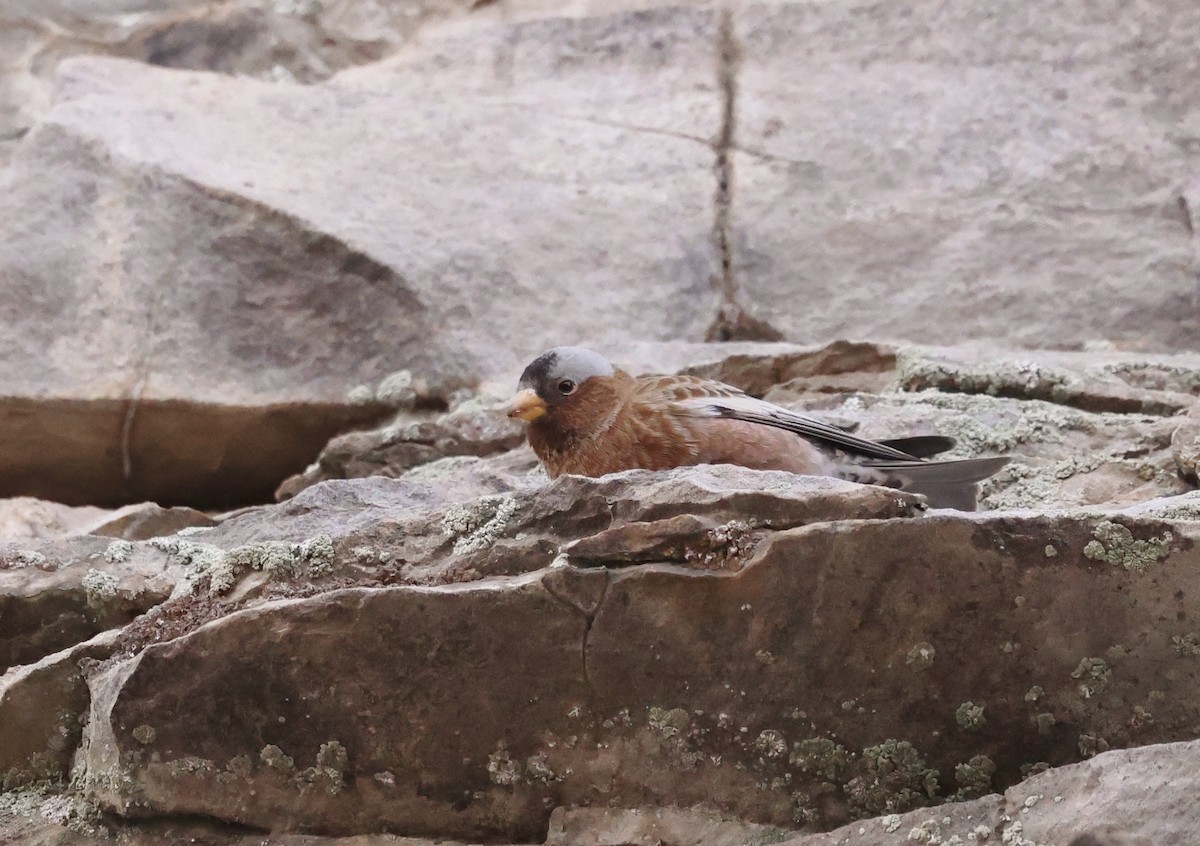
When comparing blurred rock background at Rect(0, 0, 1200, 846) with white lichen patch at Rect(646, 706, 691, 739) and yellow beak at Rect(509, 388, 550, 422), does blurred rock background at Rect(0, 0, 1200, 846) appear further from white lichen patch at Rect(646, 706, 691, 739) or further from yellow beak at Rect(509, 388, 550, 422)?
yellow beak at Rect(509, 388, 550, 422)

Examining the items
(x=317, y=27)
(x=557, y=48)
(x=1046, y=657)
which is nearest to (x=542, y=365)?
(x=1046, y=657)

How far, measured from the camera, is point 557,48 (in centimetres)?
741

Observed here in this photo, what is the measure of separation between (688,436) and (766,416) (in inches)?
13.9

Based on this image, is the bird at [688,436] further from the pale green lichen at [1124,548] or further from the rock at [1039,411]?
the pale green lichen at [1124,548]

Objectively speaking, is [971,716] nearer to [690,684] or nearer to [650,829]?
[690,684]

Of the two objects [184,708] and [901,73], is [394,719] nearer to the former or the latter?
[184,708]

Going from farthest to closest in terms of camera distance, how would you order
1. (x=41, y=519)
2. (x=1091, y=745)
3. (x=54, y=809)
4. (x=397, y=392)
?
(x=397, y=392) → (x=41, y=519) → (x=54, y=809) → (x=1091, y=745)

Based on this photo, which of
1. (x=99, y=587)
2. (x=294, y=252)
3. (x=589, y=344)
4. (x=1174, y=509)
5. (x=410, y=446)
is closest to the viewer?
(x=1174, y=509)

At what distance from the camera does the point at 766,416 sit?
13.9 ft

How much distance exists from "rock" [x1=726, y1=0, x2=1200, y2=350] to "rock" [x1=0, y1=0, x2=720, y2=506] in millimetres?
396

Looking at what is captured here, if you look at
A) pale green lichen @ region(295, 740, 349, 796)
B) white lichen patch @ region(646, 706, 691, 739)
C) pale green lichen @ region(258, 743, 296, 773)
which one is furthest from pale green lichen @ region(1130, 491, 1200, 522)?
pale green lichen @ region(258, 743, 296, 773)

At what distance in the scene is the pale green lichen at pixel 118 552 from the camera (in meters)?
4.09

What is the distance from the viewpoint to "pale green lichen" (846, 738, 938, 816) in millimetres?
2971

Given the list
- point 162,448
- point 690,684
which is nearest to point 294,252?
point 162,448
